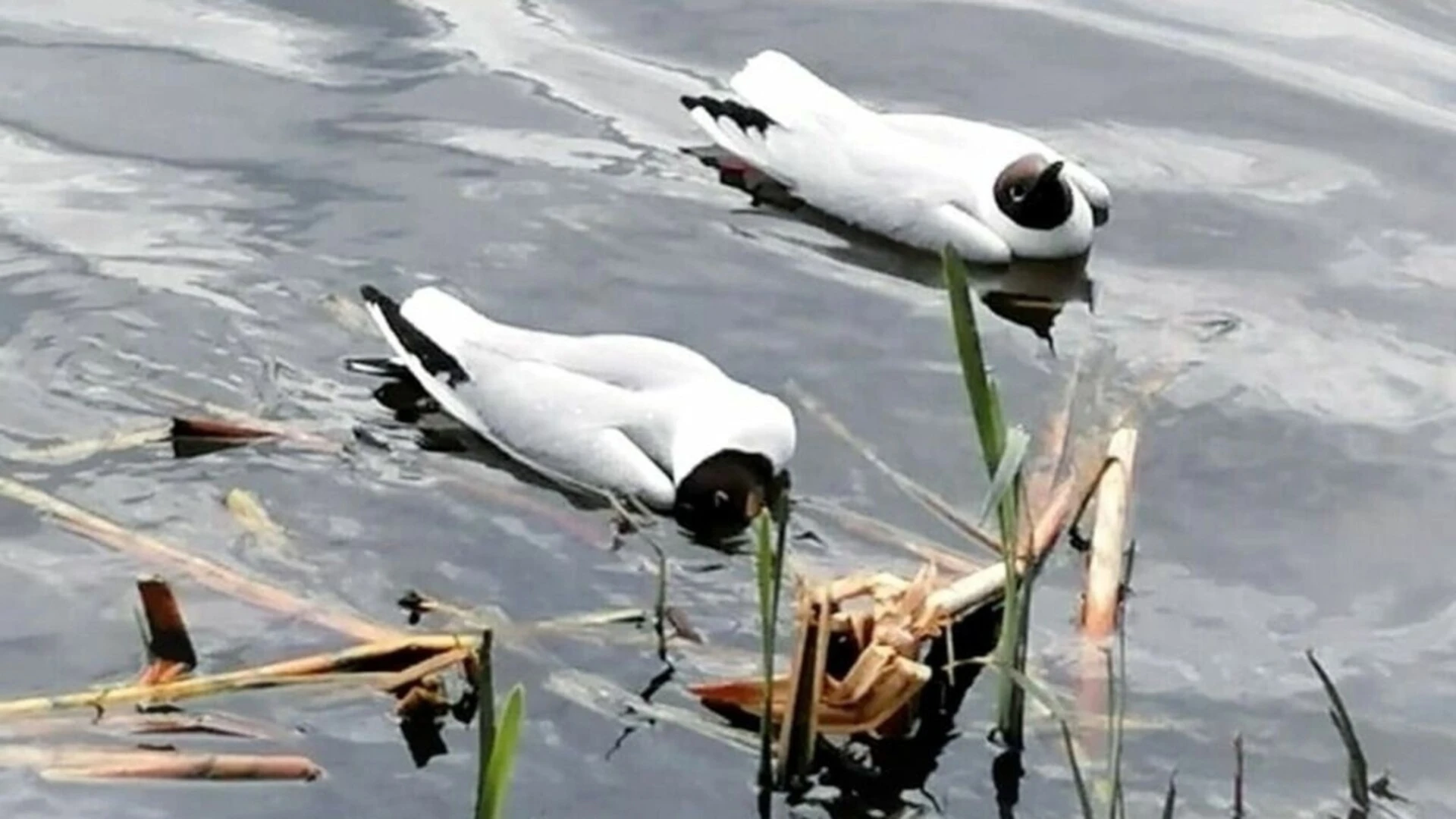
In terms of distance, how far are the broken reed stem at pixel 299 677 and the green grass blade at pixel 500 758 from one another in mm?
1385

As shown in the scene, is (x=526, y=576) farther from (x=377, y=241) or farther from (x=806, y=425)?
(x=377, y=241)

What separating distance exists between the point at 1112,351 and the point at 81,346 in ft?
7.92

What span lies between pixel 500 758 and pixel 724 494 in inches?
102

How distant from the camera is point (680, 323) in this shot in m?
7.11

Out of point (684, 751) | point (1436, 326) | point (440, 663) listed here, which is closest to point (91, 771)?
point (440, 663)

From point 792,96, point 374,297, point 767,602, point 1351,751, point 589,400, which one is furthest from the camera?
point 792,96

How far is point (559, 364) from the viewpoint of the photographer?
6.47 meters

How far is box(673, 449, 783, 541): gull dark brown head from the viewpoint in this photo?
6.12 meters

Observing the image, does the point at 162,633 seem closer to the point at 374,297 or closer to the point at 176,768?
the point at 176,768

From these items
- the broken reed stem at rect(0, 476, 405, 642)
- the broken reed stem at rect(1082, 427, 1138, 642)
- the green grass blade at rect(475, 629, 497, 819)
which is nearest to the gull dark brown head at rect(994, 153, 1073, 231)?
the broken reed stem at rect(1082, 427, 1138, 642)

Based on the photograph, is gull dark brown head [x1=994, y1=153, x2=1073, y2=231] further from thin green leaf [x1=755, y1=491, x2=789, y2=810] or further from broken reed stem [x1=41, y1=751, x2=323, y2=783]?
broken reed stem [x1=41, y1=751, x2=323, y2=783]

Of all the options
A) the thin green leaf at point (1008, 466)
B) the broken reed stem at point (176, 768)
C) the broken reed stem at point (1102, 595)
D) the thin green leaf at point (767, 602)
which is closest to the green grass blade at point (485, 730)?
the thin green leaf at point (767, 602)

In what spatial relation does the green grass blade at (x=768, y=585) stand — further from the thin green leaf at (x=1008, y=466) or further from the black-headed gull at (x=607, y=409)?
the black-headed gull at (x=607, y=409)

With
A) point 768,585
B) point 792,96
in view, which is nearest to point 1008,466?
point 768,585
